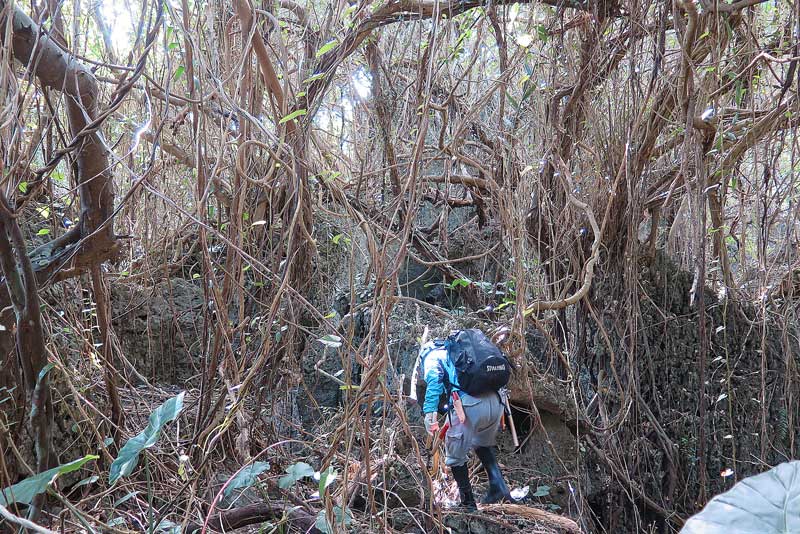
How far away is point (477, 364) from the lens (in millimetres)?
3447

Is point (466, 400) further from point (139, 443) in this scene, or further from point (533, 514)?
point (139, 443)

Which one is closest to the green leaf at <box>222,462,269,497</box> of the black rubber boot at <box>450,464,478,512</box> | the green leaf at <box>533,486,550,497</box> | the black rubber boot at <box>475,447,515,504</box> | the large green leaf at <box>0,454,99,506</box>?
the large green leaf at <box>0,454,99,506</box>

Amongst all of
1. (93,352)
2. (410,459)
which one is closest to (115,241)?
(93,352)

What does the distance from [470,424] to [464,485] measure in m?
0.37

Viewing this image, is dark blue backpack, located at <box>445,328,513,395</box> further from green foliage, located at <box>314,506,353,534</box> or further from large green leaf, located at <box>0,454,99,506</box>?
large green leaf, located at <box>0,454,99,506</box>

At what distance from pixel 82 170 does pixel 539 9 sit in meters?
3.25

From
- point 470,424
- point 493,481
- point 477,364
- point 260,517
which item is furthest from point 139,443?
point 493,481

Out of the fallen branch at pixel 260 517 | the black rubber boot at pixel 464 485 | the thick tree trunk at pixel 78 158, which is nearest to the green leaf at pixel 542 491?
the black rubber boot at pixel 464 485

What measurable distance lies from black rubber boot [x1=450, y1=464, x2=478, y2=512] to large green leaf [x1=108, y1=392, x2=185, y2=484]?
2.01 meters

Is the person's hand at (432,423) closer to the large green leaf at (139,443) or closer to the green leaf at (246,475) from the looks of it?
the green leaf at (246,475)

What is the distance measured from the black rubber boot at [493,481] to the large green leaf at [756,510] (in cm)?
256

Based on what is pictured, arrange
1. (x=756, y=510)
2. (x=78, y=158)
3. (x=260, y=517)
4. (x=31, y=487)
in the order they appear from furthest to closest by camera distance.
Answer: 1. (x=260, y=517)
2. (x=78, y=158)
3. (x=31, y=487)
4. (x=756, y=510)

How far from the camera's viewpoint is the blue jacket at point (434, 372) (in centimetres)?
353

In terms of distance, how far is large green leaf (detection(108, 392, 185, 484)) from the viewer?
189cm
